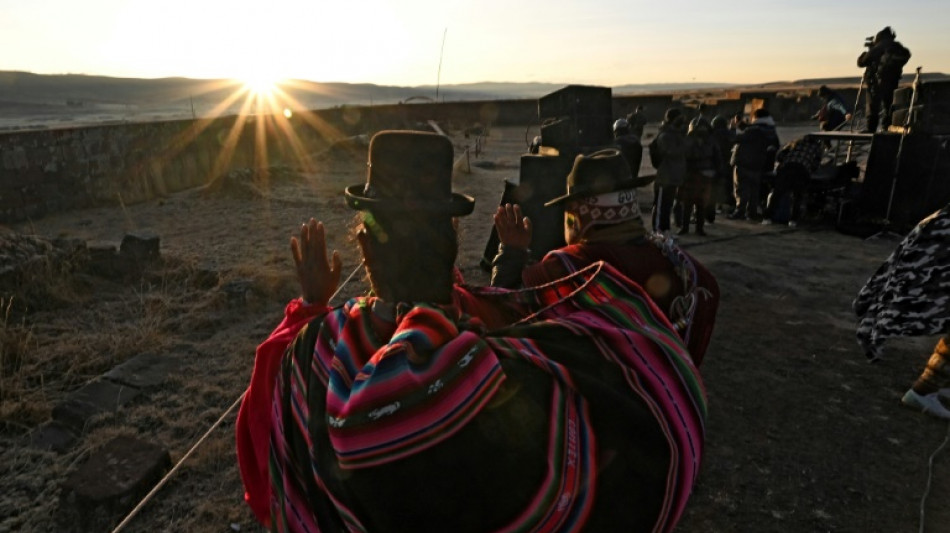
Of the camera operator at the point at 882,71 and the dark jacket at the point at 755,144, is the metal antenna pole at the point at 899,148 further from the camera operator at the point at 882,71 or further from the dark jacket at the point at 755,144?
the dark jacket at the point at 755,144

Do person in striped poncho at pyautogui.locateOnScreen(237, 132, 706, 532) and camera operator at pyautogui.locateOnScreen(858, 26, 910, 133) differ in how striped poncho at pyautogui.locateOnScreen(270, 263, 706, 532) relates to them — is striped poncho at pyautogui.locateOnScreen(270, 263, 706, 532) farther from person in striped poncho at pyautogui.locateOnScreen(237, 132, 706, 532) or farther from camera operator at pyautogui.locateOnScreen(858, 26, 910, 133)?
camera operator at pyautogui.locateOnScreen(858, 26, 910, 133)

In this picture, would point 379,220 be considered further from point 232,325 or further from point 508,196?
point 508,196

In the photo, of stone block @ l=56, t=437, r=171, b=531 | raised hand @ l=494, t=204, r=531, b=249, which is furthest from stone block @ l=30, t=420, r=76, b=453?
raised hand @ l=494, t=204, r=531, b=249

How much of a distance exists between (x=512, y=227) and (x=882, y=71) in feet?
39.2

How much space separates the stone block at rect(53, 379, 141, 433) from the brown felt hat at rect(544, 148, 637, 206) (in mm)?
3957

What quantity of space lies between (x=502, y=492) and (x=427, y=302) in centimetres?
56

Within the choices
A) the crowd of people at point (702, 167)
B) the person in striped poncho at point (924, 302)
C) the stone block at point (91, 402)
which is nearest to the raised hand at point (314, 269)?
the stone block at point (91, 402)

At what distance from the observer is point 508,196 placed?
783 cm

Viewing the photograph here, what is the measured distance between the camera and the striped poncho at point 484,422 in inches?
50.6

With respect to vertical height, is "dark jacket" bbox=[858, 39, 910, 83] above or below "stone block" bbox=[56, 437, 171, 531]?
above

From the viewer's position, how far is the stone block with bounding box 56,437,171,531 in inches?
131

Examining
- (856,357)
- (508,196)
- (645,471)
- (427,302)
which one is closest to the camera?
(645,471)

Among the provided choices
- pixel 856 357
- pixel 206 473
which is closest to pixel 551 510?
pixel 206 473

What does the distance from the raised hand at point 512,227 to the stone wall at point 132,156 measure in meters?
12.0
